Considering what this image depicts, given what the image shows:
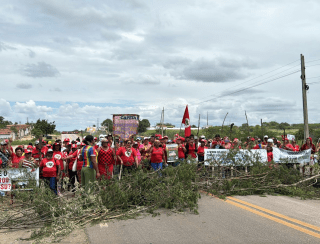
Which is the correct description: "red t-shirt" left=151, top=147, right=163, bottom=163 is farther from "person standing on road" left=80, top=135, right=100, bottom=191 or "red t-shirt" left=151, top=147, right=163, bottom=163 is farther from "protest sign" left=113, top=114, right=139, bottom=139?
"protest sign" left=113, top=114, right=139, bottom=139

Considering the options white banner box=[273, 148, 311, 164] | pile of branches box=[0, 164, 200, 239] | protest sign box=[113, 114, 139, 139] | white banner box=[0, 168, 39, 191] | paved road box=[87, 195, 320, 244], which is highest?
protest sign box=[113, 114, 139, 139]

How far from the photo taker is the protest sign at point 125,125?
1775cm

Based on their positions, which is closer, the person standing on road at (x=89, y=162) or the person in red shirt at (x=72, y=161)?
the person standing on road at (x=89, y=162)

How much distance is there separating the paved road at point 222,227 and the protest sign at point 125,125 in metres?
9.75

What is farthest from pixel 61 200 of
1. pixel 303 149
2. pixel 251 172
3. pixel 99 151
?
pixel 303 149

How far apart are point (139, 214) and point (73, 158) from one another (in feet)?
15.2

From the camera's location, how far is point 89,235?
6312 mm

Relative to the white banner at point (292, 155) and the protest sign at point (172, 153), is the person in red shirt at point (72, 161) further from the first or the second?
the white banner at point (292, 155)

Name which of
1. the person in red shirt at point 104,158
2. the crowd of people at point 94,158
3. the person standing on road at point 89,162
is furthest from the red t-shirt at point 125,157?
the person standing on road at point 89,162

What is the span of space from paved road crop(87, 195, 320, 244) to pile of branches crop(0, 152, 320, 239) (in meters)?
0.42

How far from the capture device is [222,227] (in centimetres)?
661

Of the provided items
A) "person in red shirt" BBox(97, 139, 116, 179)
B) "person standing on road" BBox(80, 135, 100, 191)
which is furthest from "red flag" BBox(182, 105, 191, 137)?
"person standing on road" BBox(80, 135, 100, 191)

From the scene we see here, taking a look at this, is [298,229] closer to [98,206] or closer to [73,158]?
[98,206]

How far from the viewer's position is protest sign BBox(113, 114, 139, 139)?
17.8 m
